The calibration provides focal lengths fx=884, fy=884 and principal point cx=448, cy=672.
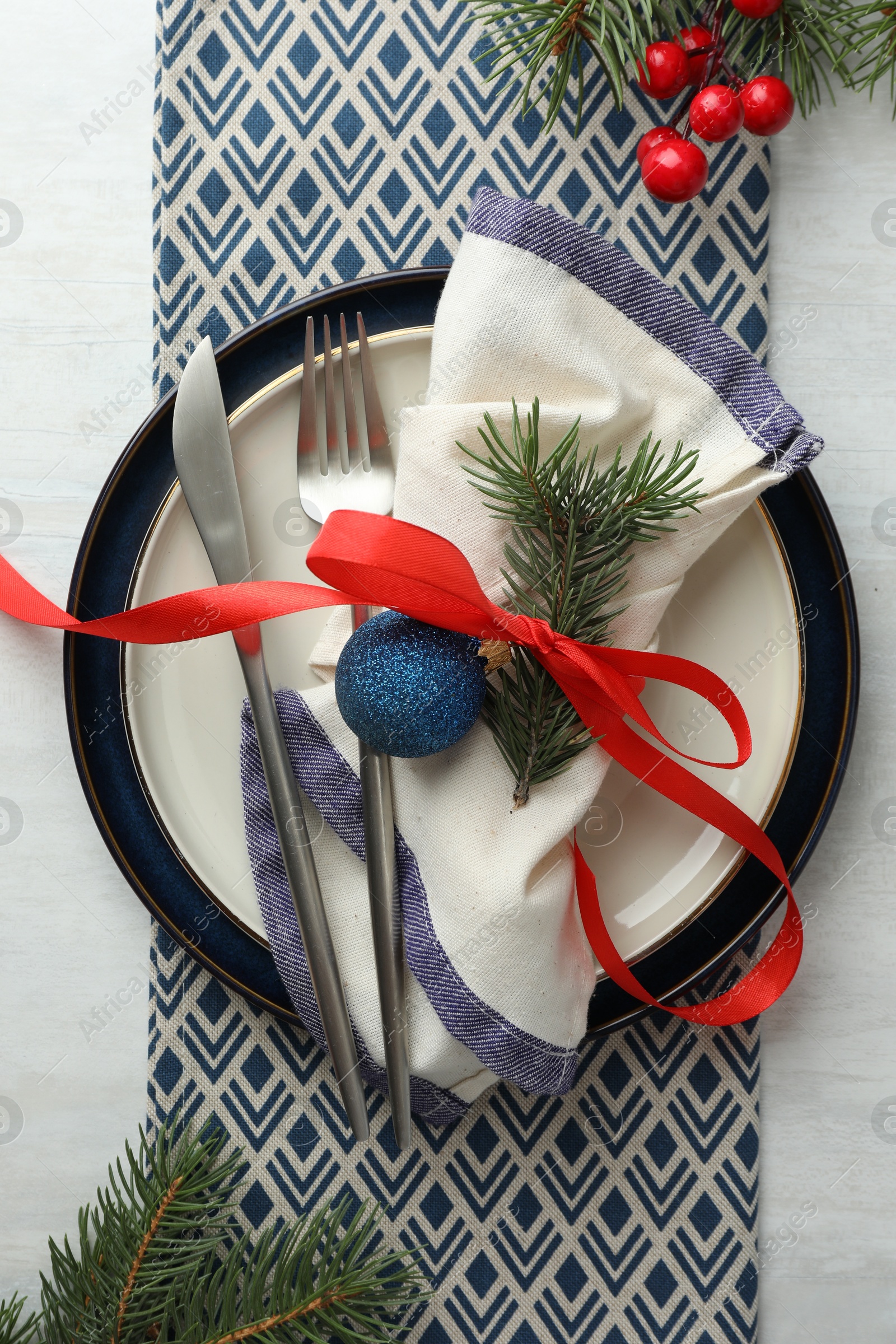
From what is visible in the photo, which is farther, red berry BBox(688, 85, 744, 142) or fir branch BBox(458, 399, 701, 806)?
red berry BBox(688, 85, 744, 142)

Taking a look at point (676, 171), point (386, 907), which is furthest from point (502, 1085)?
point (676, 171)

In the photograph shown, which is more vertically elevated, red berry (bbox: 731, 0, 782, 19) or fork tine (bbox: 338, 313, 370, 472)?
red berry (bbox: 731, 0, 782, 19)

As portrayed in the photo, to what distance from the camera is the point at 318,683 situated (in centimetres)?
53

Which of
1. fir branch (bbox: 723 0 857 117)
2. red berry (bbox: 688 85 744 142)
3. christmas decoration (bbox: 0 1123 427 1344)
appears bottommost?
christmas decoration (bbox: 0 1123 427 1344)

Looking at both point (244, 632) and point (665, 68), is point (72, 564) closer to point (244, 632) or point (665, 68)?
point (244, 632)

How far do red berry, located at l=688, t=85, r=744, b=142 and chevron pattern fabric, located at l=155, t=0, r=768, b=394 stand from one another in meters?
0.05

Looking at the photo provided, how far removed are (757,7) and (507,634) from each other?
396 mm

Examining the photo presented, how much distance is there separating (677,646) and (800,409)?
0.61 feet

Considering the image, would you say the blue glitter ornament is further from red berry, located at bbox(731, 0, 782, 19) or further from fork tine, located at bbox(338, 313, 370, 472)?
red berry, located at bbox(731, 0, 782, 19)

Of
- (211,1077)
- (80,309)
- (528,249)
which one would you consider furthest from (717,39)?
(211,1077)

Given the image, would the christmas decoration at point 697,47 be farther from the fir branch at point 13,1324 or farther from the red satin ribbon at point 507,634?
the fir branch at point 13,1324

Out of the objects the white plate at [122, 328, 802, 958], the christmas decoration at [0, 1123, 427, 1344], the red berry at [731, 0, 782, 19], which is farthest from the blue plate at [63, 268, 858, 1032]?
the red berry at [731, 0, 782, 19]

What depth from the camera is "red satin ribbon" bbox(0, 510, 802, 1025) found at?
16.5 inches

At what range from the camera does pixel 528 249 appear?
0.46 m
